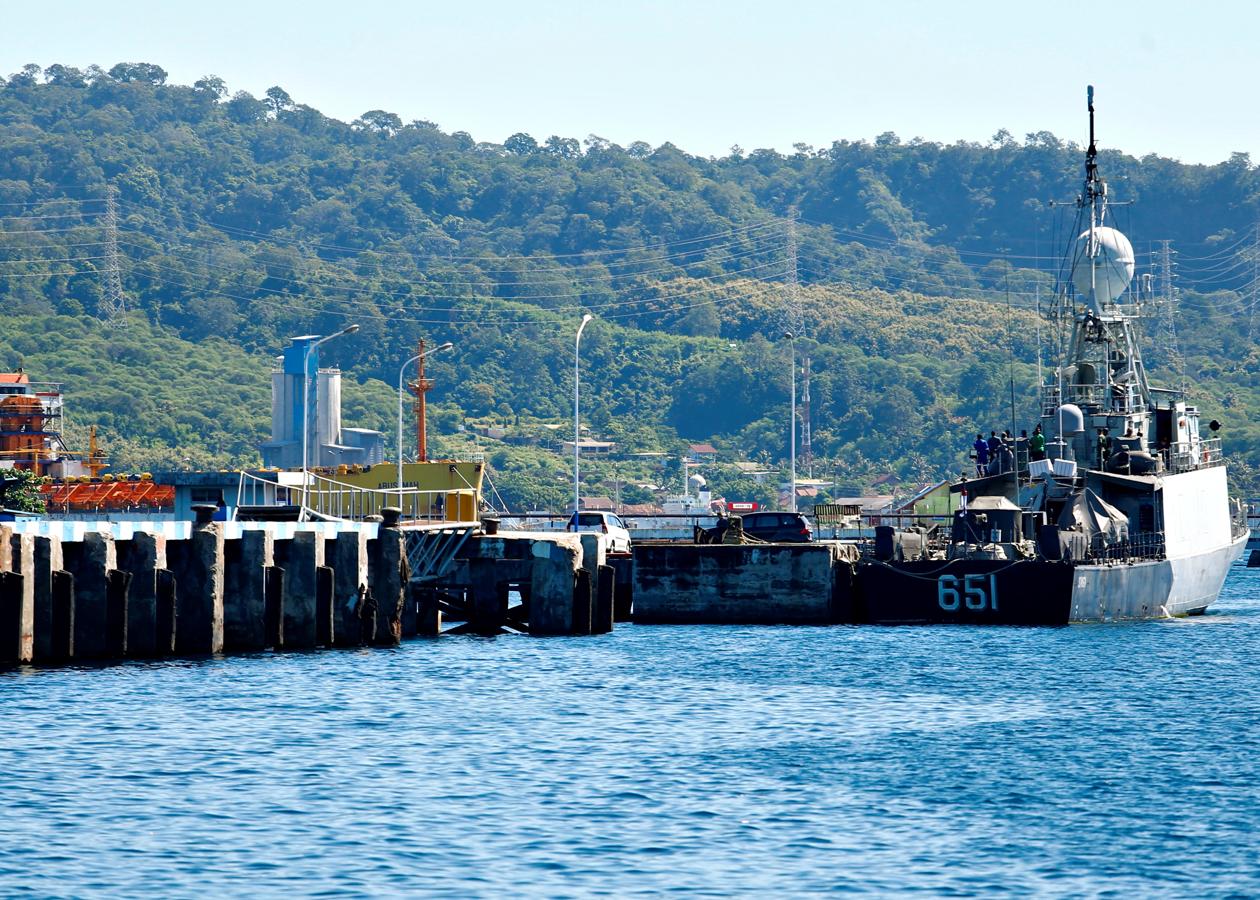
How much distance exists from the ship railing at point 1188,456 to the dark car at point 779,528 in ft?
43.7

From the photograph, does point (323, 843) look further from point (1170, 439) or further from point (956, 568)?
point (1170, 439)

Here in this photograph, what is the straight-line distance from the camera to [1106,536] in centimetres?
6781

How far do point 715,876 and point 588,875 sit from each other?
1.82 meters

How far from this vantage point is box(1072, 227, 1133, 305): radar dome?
78.7 metres

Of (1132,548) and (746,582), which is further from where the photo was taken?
(1132,548)

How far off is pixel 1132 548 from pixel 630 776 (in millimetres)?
35759

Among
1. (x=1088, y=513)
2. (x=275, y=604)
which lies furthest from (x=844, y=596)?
(x=275, y=604)

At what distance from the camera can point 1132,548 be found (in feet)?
227

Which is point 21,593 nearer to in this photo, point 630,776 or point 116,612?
point 116,612

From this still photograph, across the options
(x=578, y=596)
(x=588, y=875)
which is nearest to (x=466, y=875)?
(x=588, y=875)

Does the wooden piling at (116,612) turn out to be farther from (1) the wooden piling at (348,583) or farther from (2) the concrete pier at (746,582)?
(2) the concrete pier at (746,582)

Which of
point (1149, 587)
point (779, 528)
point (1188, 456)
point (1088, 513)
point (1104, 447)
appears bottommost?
point (1149, 587)

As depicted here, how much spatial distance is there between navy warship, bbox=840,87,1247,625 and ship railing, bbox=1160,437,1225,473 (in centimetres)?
9

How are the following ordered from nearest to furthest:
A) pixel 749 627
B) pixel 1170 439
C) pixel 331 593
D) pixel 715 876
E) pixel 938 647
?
pixel 715 876 → pixel 331 593 → pixel 938 647 → pixel 749 627 → pixel 1170 439
